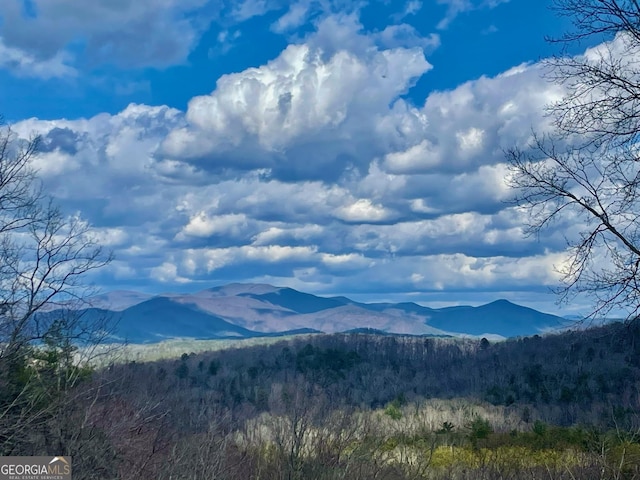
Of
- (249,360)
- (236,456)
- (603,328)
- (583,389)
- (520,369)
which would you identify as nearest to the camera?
(603,328)

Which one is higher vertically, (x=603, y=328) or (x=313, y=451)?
(x=603, y=328)

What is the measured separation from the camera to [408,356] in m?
177

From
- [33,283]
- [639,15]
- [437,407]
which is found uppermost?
[639,15]

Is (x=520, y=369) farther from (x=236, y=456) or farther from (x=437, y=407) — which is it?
(x=236, y=456)

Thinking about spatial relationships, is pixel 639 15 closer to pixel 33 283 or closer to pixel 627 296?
pixel 627 296

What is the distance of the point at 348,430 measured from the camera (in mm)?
20516

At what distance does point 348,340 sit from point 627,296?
605 ft

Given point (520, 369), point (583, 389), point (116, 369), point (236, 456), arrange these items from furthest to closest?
point (520, 369)
point (583, 389)
point (116, 369)
point (236, 456)

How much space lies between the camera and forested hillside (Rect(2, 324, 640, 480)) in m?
18.6

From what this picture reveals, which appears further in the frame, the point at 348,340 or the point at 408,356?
the point at 348,340

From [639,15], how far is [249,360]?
16032cm

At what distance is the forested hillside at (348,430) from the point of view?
18.6m

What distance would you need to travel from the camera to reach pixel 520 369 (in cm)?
13162

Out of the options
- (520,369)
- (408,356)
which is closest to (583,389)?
(520,369)
